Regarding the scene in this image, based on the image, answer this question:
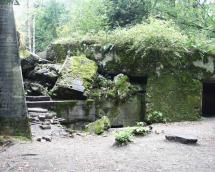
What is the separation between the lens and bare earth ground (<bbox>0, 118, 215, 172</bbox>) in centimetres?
629

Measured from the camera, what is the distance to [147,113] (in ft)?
41.3

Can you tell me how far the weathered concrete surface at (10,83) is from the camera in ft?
27.3

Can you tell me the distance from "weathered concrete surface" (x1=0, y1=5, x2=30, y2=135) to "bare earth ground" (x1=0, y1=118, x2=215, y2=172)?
1.92 ft

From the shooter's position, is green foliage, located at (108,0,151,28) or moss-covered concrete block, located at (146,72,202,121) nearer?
moss-covered concrete block, located at (146,72,202,121)

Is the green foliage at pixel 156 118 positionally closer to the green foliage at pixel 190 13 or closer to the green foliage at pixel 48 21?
the green foliage at pixel 190 13

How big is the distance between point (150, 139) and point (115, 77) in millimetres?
4126

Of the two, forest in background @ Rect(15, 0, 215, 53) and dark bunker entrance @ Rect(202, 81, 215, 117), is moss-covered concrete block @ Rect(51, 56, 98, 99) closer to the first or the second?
forest in background @ Rect(15, 0, 215, 53)

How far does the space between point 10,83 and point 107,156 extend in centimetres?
273

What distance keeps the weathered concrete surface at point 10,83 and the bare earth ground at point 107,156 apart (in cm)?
59

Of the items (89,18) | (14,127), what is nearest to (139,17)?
(89,18)

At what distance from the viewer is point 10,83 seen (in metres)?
8.38

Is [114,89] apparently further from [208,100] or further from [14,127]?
[208,100]

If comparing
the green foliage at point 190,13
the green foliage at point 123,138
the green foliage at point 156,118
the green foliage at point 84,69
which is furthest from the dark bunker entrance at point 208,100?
the green foliage at point 123,138

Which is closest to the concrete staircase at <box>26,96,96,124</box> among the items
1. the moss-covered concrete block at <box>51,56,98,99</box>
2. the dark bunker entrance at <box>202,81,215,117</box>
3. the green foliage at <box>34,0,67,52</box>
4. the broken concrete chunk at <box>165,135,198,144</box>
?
the moss-covered concrete block at <box>51,56,98,99</box>
